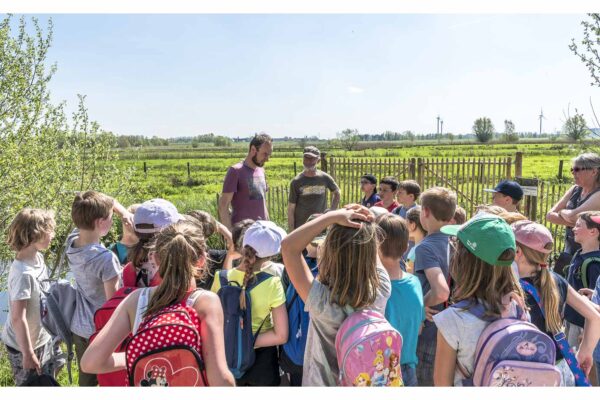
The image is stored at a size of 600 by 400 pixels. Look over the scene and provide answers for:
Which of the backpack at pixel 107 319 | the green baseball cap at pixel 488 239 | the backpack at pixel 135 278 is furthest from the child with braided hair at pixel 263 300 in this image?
the green baseball cap at pixel 488 239

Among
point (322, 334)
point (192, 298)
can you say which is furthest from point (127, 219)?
point (322, 334)

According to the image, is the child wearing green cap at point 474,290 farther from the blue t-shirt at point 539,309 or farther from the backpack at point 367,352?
the blue t-shirt at point 539,309

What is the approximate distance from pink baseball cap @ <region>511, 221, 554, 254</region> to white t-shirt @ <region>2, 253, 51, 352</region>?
105 inches

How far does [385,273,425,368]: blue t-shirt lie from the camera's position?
7.23 feet

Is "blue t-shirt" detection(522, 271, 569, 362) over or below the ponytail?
below

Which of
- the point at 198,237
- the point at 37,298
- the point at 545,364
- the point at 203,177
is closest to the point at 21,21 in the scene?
the point at 37,298

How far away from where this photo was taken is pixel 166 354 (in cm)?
152

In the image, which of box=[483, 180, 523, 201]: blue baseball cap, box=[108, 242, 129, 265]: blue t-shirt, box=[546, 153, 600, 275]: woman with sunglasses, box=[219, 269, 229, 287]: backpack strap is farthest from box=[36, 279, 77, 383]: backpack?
box=[546, 153, 600, 275]: woman with sunglasses

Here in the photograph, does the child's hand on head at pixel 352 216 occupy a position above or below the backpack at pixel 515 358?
above

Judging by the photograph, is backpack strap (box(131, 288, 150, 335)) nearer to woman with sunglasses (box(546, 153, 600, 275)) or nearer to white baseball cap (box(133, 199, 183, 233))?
white baseball cap (box(133, 199, 183, 233))

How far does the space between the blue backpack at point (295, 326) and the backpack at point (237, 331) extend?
0.19m

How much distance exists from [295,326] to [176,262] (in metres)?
0.91

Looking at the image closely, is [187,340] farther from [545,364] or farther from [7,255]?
[7,255]

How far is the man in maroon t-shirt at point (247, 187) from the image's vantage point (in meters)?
4.54
